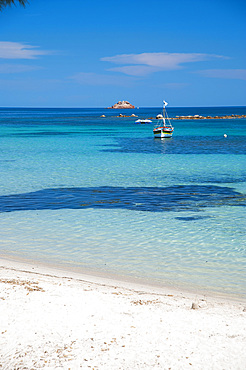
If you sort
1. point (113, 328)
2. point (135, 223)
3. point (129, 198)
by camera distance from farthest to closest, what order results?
point (129, 198) → point (135, 223) → point (113, 328)

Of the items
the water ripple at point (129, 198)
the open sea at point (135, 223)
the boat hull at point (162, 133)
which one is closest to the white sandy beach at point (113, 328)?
the open sea at point (135, 223)

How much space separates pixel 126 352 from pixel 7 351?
1798mm

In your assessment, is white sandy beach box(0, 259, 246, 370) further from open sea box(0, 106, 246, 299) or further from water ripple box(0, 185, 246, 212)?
water ripple box(0, 185, 246, 212)

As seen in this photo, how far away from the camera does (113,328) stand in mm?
7184

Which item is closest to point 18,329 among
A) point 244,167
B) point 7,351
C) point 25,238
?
point 7,351

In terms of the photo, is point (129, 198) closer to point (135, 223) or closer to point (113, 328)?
point (135, 223)

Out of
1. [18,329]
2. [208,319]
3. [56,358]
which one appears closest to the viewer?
[56,358]

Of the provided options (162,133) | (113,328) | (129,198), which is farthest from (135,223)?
(162,133)

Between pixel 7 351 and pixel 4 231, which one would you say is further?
pixel 4 231

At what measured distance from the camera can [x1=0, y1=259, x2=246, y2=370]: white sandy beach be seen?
6207 mm

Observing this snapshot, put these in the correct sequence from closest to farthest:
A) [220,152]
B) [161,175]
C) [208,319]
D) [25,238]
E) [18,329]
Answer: [18,329], [208,319], [25,238], [161,175], [220,152]

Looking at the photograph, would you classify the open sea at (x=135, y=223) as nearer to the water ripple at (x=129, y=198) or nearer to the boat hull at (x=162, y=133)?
the water ripple at (x=129, y=198)

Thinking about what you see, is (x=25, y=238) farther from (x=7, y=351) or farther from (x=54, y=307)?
(x=7, y=351)

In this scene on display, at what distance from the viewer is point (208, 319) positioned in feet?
25.0
